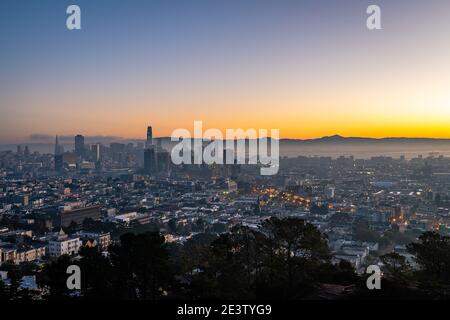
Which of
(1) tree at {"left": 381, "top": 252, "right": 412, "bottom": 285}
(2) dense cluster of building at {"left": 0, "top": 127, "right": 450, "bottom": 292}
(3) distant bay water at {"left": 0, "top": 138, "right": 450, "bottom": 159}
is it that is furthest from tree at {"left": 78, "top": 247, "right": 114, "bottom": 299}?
(3) distant bay water at {"left": 0, "top": 138, "right": 450, "bottom": 159}

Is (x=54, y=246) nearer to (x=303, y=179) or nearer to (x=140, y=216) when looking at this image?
(x=140, y=216)

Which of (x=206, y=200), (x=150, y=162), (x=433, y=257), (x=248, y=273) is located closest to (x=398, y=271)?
(x=433, y=257)

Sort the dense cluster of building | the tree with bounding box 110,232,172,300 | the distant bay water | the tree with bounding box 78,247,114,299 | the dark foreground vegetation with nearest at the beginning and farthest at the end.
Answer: the dark foreground vegetation → the tree with bounding box 78,247,114,299 → the tree with bounding box 110,232,172,300 → the dense cluster of building → the distant bay water

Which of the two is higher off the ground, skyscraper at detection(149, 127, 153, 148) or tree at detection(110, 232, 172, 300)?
skyscraper at detection(149, 127, 153, 148)

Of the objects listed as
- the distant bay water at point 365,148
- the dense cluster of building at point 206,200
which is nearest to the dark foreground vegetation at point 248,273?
the dense cluster of building at point 206,200

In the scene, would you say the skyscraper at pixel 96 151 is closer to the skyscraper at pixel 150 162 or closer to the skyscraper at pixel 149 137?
the skyscraper at pixel 149 137

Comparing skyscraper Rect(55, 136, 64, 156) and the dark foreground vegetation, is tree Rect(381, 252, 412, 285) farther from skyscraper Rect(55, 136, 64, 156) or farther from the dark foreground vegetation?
skyscraper Rect(55, 136, 64, 156)

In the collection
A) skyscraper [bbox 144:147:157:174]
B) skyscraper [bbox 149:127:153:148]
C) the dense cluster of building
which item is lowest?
the dense cluster of building

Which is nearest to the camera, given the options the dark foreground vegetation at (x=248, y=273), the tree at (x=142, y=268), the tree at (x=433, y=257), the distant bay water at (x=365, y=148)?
the dark foreground vegetation at (x=248, y=273)

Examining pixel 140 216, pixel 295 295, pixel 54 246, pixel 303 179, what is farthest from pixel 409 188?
pixel 295 295

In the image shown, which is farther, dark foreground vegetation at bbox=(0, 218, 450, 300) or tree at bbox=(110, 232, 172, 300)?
tree at bbox=(110, 232, 172, 300)

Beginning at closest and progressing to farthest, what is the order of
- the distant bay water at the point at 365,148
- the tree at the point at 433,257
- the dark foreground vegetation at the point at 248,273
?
1. the dark foreground vegetation at the point at 248,273
2. the tree at the point at 433,257
3. the distant bay water at the point at 365,148

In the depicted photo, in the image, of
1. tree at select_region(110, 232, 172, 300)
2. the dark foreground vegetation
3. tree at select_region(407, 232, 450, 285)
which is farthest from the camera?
tree at select_region(407, 232, 450, 285)
